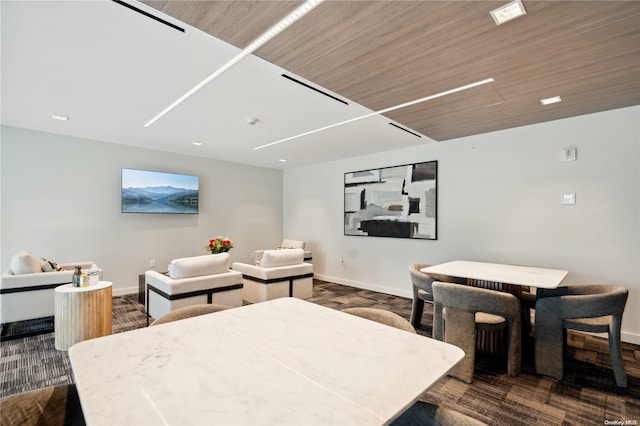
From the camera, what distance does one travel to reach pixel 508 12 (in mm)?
1813

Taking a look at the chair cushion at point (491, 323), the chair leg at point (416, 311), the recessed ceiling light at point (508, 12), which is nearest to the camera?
the recessed ceiling light at point (508, 12)

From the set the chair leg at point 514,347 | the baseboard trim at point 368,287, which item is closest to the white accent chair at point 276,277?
the baseboard trim at point 368,287

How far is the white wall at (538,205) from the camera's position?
3334 mm

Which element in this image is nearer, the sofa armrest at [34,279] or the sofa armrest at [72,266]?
the sofa armrest at [34,279]

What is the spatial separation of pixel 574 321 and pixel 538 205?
1.77 metres

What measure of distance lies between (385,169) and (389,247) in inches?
55.4

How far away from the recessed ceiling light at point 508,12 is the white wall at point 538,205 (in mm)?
2587

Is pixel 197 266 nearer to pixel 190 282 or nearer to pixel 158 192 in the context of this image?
pixel 190 282

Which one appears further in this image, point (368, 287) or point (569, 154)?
point (368, 287)

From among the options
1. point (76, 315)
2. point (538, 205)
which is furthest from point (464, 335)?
point (76, 315)

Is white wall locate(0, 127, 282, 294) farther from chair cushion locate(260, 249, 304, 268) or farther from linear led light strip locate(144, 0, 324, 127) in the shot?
linear led light strip locate(144, 0, 324, 127)

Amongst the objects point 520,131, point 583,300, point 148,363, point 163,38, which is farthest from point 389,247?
point 148,363

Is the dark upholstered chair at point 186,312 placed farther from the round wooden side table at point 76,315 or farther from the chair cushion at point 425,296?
the chair cushion at point 425,296

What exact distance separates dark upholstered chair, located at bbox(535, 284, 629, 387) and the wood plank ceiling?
1835 millimetres
